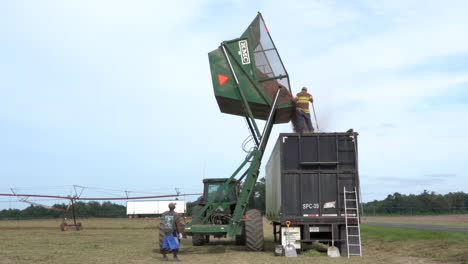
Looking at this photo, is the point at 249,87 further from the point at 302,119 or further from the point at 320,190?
the point at 320,190

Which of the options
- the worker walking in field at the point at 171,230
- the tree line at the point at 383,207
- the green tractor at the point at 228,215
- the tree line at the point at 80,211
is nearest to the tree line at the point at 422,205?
the tree line at the point at 383,207

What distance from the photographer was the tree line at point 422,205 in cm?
6053

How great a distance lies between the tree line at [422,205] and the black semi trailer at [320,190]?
34554mm

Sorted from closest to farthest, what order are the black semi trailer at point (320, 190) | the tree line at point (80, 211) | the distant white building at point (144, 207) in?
1. the black semi trailer at point (320, 190)
2. the distant white building at point (144, 207)
3. the tree line at point (80, 211)

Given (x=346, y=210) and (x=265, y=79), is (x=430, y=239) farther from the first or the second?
(x=265, y=79)

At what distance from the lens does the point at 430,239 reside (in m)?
18.0

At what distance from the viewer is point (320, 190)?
1459 cm

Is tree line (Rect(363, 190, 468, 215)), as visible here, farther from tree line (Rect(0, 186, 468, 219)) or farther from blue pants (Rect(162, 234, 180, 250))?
blue pants (Rect(162, 234, 180, 250))

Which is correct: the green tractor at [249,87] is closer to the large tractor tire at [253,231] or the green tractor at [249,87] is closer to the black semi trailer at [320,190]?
the large tractor tire at [253,231]

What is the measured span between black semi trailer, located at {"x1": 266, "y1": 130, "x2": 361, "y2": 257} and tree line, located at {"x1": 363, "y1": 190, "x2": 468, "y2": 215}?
113ft

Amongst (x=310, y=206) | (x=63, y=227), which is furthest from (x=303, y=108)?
(x=63, y=227)

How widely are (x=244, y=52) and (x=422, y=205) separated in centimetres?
6392

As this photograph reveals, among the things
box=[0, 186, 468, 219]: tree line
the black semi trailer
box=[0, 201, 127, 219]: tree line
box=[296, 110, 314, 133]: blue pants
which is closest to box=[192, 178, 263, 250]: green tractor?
the black semi trailer

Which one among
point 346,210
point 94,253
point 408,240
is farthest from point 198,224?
point 408,240
